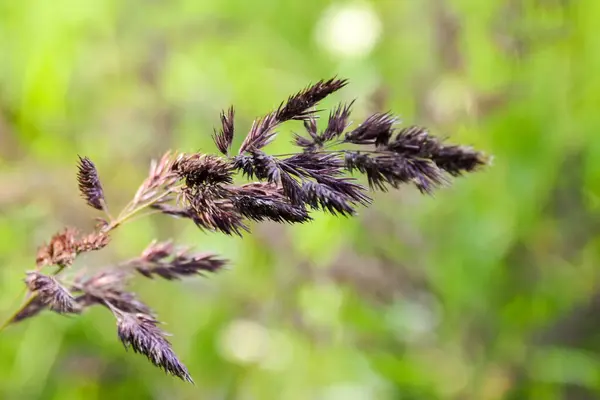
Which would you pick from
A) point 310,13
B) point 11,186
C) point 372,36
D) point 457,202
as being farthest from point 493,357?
point 310,13

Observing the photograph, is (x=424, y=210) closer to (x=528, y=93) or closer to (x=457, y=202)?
(x=457, y=202)

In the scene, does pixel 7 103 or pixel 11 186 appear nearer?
pixel 11 186

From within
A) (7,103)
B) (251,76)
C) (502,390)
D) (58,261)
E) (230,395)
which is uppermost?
(251,76)

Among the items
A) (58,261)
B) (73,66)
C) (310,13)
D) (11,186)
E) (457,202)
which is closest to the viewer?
(58,261)

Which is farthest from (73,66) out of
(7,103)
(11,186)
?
(11,186)

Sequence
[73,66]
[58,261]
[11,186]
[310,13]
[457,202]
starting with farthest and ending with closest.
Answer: [310,13] → [73,66] → [457,202] → [11,186] → [58,261]

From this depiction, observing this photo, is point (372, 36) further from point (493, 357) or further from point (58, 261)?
point (58, 261)

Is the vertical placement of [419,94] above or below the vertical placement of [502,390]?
above
